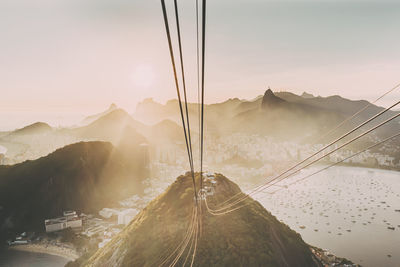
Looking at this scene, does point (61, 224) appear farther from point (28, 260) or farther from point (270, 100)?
point (270, 100)

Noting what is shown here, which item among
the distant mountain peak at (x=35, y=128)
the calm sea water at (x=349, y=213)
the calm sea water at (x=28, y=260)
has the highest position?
the distant mountain peak at (x=35, y=128)

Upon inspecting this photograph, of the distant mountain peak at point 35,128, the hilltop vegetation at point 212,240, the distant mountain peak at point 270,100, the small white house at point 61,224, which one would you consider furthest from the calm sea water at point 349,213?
the distant mountain peak at point 35,128

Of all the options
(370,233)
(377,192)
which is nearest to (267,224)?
(370,233)

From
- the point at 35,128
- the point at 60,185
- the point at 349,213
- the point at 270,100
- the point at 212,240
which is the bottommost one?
the point at 349,213

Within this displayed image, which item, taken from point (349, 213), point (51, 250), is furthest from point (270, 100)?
point (51, 250)

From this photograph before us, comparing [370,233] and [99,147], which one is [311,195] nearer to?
[370,233]

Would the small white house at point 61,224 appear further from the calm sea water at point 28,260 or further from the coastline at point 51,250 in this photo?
the calm sea water at point 28,260

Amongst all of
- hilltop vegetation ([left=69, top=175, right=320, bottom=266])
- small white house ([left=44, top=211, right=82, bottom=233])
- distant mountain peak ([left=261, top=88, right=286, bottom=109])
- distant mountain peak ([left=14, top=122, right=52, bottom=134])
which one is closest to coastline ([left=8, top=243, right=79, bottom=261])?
small white house ([left=44, top=211, right=82, bottom=233])
